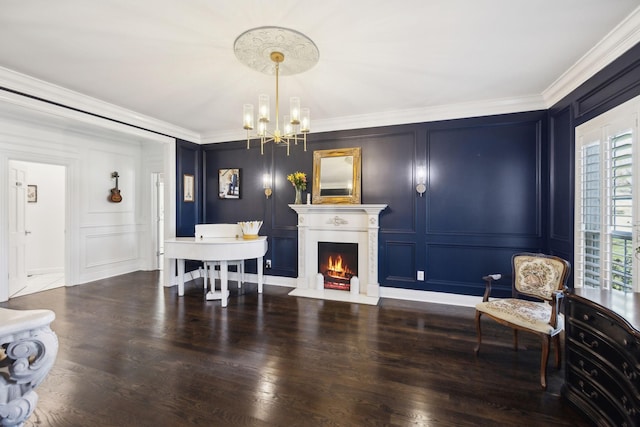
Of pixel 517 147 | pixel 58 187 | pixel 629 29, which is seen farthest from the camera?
pixel 58 187

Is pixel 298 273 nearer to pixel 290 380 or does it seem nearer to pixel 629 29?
pixel 290 380

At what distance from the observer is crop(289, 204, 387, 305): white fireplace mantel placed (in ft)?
13.6

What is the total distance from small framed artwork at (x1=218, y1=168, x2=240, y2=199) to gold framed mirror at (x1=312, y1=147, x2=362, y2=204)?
1.51 m

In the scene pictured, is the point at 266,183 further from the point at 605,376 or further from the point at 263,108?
the point at 605,376

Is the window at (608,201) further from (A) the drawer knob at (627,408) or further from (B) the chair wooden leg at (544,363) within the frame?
(A) the drawer knob at (627,408)

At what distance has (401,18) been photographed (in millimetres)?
2016

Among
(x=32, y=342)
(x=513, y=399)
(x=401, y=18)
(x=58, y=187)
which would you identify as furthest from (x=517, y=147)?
(x=58, y=187)

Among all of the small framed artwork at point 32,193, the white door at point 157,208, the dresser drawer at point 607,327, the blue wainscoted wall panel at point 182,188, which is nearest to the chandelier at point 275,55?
the dresser drawer at point 607,327

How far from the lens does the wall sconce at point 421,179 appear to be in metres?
3.97

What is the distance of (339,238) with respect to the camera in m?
4.41

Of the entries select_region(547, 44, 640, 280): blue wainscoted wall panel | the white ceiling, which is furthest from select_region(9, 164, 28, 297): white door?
select_region(547, 44, 640, 280): blue wainscoted wall panel

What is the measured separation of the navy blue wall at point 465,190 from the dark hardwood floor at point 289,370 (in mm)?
691

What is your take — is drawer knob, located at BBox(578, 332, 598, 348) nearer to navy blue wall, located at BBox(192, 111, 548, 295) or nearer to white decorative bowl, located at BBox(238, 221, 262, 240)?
navy blue wall, located at BBox(192, 111, 548, 295)

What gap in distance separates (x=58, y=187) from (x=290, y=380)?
629 cm
